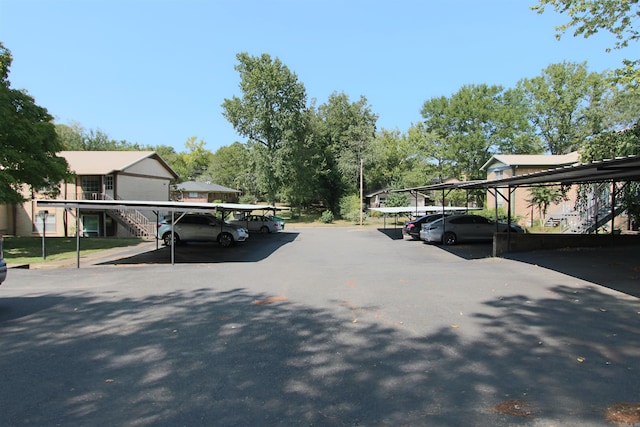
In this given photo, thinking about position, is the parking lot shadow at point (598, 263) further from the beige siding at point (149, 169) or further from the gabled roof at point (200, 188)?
the gabled roof at point (200, 188)

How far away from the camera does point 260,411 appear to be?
3508 millimetres

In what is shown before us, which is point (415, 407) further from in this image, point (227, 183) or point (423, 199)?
point (227, 183)

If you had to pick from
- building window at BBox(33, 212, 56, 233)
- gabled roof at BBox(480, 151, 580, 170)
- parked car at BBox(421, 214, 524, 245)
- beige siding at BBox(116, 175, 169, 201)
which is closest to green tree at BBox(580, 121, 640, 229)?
parked car at BBox(421, 214, 524, 245)

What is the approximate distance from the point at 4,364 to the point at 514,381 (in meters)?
5.51

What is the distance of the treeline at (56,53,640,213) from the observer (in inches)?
1827

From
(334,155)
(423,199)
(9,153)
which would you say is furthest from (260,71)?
(9,153)

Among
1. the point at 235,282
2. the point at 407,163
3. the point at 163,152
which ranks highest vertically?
the point at 163,152

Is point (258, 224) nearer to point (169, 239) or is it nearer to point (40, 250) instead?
point (169, 239)

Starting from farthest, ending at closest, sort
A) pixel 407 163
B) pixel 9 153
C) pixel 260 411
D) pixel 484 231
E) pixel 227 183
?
pixel 227 183 < pixel 407 163 < pixel 484 231 < pixel 9 153 < pixel 260 411

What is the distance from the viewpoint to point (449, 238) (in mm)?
20531

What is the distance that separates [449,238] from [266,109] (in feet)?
107

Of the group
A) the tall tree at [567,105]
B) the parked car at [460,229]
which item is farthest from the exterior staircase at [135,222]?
the tall tree at [567,105]

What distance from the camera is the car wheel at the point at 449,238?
2045 cm

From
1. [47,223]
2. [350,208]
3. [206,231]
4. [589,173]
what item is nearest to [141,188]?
[47,223]
